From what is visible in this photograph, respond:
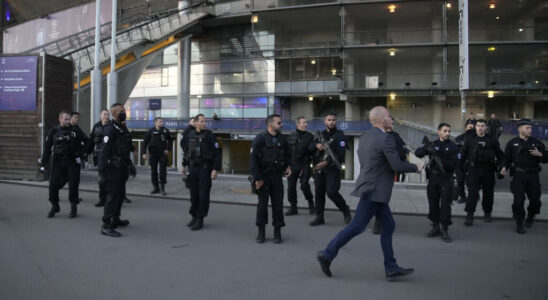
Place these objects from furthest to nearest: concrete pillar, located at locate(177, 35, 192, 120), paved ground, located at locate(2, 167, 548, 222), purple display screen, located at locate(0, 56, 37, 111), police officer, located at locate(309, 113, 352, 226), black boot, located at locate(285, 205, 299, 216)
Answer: concrete pillar, located at locate(177, 35, 192, 120) < purple display screen, located at locate(0, 56, 37, 111) < paved ground, located at locate(2, 167, 548, 222) < black boot, located at locate(285, 205, 299, 216) < police officer, located at locate(309, 113, 352, 226)

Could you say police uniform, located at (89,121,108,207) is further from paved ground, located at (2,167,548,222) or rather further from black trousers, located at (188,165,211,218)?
black trousers, located at (188,165,211,218)

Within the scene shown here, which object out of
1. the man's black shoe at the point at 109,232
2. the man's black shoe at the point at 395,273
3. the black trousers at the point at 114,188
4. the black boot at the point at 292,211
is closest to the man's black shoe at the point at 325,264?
the man's black shoe at the point at 395,273

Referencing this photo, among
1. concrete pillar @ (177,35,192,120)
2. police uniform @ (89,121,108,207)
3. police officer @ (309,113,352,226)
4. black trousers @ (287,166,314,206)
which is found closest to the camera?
police officer @ (309,113,352,226)

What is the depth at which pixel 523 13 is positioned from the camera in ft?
91.2

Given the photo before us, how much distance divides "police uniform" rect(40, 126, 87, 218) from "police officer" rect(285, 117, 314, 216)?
13.3ft

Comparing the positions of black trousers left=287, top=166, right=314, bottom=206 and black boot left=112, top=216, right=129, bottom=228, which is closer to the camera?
black boot left=112, top=216, right=129, bottom=228

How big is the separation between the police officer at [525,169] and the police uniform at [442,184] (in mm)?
1423

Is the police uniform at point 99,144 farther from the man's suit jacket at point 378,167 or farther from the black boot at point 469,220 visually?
the black boot at point 469,220

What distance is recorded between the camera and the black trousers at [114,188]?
6.56 m

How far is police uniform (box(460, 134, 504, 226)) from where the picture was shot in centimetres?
772

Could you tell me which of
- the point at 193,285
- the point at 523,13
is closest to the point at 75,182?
the point at 193,285

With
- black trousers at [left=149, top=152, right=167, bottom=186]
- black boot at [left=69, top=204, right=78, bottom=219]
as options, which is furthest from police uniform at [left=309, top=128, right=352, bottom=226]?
black trousers at [left=149, top=152, right=167, bottom=186]

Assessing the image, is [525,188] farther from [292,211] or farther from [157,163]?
[157,163]

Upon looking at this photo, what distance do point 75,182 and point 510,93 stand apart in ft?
87.0
